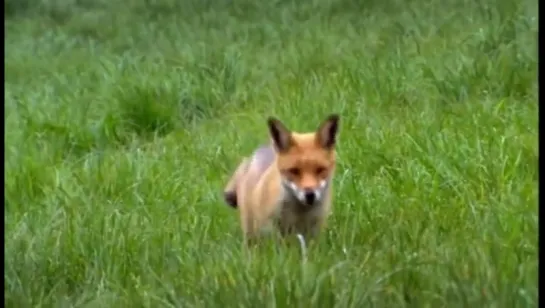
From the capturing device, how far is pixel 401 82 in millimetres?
6758

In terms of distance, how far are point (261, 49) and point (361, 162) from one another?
13.2 ft

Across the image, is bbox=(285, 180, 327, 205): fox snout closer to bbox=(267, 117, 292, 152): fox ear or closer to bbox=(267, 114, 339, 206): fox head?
bbox=(267, 114, 339, 206): fox head

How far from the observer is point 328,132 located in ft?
14.8

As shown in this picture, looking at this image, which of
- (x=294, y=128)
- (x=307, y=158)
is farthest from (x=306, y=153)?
(x=294, y=128)

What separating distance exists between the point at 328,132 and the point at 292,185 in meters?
0.22

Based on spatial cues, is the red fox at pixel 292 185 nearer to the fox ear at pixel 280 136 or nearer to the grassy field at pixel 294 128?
the fox ear at pixel 280 136

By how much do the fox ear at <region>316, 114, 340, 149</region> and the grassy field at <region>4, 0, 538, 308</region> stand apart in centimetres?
26

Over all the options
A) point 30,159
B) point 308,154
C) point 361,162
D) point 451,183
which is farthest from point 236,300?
point 30,159

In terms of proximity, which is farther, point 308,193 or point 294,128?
point 294,128

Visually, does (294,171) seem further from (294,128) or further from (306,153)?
(294,128)

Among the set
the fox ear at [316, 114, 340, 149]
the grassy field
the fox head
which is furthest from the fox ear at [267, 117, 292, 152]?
the grassy field

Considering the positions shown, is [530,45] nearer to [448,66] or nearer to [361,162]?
[448,66]

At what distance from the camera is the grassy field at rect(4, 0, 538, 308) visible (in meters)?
3.75

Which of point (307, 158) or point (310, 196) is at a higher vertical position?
point (307, 158)
